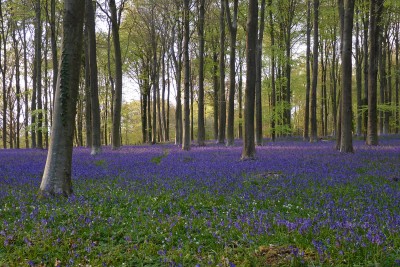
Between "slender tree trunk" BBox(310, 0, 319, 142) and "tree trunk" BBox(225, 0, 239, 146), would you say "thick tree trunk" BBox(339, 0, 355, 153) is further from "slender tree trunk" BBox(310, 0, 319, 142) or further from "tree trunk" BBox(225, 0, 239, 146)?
"slender tree trunk" BBox(310, 0, 319, 142)

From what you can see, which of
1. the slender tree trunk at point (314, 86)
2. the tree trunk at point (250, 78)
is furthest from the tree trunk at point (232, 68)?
the tree trunk at point (250, 78)

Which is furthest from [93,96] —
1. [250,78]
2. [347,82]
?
[347,82]

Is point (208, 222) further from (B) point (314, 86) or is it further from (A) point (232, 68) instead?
(B) point (314, 86)

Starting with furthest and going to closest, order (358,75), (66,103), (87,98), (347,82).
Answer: (358,75)
(87,98)
(347,82)
(66,103)

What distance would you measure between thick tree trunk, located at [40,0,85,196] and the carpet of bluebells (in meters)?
0.60

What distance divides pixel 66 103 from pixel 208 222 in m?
4.41

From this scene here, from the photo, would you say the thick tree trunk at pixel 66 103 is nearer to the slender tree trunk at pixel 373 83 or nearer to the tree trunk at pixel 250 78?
the tree trunk at pixel 250 78

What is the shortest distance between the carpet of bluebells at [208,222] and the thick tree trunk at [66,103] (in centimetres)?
60

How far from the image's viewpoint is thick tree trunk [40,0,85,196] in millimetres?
7391

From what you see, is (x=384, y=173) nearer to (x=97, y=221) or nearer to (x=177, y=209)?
(x=177, y=209)

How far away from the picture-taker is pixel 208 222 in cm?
538

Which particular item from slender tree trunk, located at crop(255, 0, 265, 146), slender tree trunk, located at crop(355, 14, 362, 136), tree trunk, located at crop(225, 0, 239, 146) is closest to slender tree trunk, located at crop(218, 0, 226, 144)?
tree trunk, located at crop(225, 0, 239, 146)

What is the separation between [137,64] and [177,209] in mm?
37770

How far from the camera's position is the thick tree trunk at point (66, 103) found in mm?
7391
